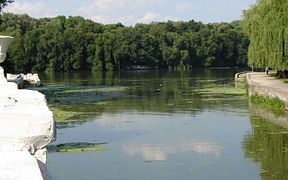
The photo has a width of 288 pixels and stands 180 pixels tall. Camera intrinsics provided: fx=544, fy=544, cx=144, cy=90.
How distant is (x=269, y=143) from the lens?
16.5m

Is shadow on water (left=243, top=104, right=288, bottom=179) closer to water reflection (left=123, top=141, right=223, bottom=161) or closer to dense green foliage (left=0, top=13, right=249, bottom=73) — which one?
water reflection (left=123, top=141, right=223, bottom=161)

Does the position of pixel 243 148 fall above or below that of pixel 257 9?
below

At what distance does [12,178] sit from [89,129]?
1846 cm

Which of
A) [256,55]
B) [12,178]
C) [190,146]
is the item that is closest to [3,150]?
[12,178]

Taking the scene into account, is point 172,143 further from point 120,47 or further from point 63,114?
point 120,47

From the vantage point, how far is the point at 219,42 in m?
104

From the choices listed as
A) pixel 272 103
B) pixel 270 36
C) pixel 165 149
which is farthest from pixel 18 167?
pixel 270 36

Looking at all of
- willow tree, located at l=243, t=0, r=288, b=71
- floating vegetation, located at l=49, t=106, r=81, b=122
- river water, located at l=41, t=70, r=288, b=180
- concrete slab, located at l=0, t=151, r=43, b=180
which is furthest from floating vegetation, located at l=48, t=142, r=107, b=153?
willow tree, located at l=243, t=0, r=288, b=71

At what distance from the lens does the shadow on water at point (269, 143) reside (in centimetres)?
1277

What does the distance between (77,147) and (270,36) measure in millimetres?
17124

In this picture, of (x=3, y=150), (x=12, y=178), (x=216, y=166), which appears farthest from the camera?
(x=216, y=166)

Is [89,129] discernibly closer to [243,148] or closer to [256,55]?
[243,148]

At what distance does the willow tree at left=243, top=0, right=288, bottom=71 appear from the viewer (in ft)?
95.3

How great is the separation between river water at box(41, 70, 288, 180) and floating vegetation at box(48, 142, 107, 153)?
217mm
